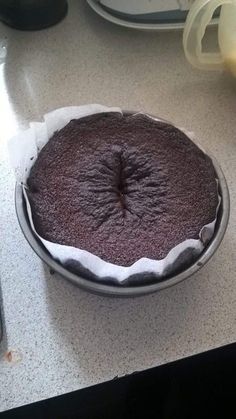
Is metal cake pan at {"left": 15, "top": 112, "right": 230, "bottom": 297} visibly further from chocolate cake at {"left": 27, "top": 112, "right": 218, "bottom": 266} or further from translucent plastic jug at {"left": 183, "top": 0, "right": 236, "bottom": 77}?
translucent plastic jug at {"left": 183, "top": 0, "right": 236, "bottom": 77}

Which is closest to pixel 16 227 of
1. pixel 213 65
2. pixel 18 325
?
pixel 18 325

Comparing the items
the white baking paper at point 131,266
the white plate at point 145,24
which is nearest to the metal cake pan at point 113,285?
the white baking paper at point 131,266

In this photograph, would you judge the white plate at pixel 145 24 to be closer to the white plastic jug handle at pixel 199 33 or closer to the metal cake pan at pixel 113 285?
the white plastic jug handle at pixel 199 33

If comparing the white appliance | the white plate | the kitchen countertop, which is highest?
the white appliance

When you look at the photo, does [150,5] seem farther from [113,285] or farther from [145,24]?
[113,285]

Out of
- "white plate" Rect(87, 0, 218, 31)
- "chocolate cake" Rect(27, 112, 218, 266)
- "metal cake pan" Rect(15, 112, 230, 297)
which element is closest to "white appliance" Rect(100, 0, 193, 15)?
"white plate" Rect(87, 0, 218, 31)
